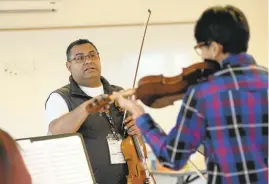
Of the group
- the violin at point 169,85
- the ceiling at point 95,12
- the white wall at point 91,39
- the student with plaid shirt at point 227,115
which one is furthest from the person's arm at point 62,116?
the ceiling at point 95,12

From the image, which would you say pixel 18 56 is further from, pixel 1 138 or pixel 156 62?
pixel 1 138

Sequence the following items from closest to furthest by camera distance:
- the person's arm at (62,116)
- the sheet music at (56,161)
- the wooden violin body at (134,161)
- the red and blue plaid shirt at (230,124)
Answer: the red and blue plaid shirt at (230,124)
the sheet music at (56,161)
the person's arm at (62,116)
the wooden violin body at (134,161)

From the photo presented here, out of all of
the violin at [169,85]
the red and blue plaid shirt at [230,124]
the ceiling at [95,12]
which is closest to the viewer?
the red and blue plaid shirt at [230,124]

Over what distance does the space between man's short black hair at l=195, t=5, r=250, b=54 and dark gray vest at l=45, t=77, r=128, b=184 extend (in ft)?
3.35

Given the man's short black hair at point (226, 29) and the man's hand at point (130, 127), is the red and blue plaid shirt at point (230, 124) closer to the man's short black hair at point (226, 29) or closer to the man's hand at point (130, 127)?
the man's short black hair at point (226, 29)

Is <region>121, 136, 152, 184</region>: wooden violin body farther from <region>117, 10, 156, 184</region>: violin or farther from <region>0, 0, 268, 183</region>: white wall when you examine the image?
<region>0, 0, 268, 183</region>: white wall

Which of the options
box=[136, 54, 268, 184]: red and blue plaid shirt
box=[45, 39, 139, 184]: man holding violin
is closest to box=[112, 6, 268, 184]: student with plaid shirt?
box=[136, 54, 268, 184]: red and blue plaid shirt

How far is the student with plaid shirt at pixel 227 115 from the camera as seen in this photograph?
121 centimetres

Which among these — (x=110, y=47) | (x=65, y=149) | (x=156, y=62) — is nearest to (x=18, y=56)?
(x=110, y=47)

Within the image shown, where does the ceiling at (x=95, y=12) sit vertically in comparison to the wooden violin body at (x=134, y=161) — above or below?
above

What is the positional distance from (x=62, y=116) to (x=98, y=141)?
8.8 inches

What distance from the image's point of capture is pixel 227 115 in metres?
1.21

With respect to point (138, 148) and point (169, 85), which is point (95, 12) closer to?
point (138, 148)

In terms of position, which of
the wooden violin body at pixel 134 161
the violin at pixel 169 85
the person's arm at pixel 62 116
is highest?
the violin at pixel 169 85
